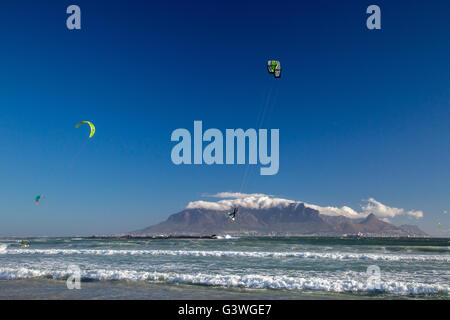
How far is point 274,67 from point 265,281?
39.5 ft

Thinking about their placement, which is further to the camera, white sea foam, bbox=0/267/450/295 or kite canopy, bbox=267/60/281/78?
kite canopy, bbox=267/60/281/78

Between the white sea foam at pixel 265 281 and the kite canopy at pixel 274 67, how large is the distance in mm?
11317

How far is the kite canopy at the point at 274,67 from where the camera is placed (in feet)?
57.4

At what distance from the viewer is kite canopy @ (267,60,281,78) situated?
1750cm

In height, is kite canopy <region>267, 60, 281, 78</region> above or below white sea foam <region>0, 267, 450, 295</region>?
above

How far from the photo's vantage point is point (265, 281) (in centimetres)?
1246

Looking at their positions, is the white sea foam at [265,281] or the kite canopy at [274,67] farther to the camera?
the kite canopy at [274,67]

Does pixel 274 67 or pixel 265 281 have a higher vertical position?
pixel 274 67

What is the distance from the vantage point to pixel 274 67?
17.7m

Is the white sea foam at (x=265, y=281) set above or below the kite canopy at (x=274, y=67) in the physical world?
below

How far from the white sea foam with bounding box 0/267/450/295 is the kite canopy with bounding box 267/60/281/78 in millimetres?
11317

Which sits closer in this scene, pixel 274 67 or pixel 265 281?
pixel 265 281
